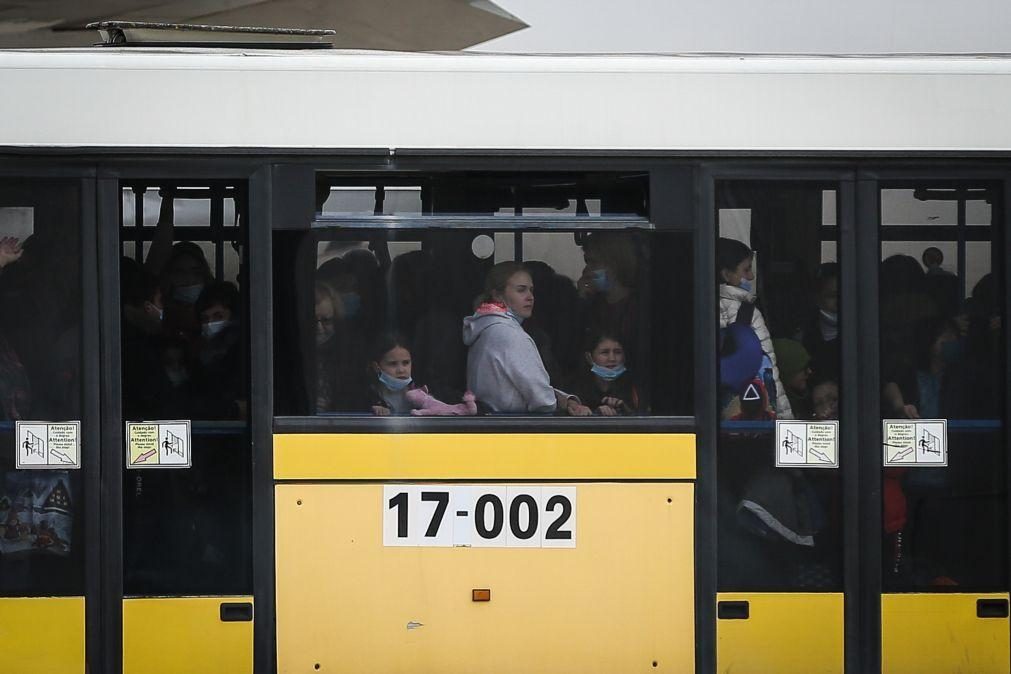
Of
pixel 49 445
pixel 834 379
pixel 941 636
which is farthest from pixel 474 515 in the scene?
pixel 941 636

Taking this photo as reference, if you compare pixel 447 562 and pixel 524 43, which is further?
pixel 524 43

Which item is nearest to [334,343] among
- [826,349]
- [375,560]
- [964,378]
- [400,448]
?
[400,448]

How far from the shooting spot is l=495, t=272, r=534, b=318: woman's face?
156 inches

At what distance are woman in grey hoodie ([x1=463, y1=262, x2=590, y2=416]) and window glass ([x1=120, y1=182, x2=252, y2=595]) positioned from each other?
0.84 m

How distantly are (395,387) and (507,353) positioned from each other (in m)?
0.42

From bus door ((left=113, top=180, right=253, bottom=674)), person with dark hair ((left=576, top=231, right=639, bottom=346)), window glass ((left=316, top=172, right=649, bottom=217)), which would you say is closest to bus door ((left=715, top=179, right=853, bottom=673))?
person with dark hair ((left=576, top=231, right=639, bottom=346))

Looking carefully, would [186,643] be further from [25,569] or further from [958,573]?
[958,573]

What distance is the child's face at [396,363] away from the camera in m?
3.95

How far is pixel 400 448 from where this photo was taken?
391 cm

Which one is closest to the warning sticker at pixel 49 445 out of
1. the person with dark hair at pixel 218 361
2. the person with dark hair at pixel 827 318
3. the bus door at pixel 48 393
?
the bus door at pixel 48 393

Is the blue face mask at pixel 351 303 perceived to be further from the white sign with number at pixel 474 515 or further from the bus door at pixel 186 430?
the white sign with number at pixel 474 515

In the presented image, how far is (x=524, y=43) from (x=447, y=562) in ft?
7.14

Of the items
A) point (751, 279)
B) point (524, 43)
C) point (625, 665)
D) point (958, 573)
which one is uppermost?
point (524, 43)

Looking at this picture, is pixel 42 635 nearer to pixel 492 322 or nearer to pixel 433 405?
pixel 433 405
